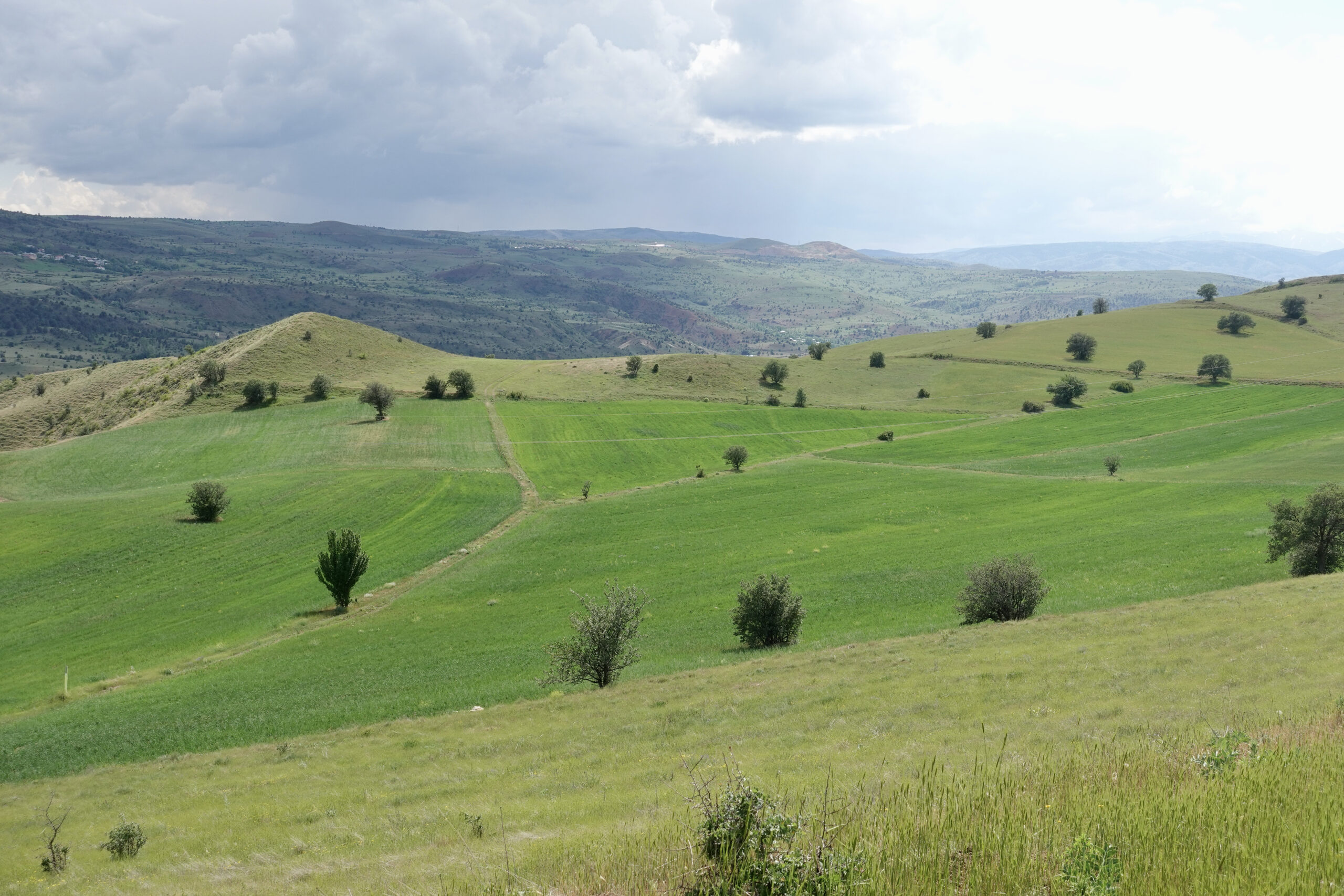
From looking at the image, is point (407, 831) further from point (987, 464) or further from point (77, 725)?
point (987, 464)

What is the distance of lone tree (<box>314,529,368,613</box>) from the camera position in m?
46.0

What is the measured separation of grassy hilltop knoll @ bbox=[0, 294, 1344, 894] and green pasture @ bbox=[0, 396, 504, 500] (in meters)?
0.64

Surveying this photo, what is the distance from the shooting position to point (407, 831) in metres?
13.5

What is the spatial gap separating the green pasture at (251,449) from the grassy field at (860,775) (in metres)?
62.7

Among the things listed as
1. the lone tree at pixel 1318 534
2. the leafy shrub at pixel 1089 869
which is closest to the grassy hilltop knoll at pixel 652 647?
the leafy shrub at pixel 1089 869

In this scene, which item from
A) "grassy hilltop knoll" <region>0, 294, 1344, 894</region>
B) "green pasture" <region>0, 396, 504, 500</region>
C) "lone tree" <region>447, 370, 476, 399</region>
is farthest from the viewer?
"lone tree" <region>447, 370, 476, 399</region>

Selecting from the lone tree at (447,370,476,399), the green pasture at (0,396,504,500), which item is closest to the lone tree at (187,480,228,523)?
the green pasture at (0,396,504,500)

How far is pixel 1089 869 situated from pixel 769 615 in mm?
29077

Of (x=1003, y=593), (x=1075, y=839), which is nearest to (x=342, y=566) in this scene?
(x=1003, y=593)

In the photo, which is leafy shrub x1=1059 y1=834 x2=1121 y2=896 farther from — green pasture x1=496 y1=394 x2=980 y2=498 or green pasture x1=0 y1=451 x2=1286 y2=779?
green pasture x1=496 y1=394 x2=980 y2=498

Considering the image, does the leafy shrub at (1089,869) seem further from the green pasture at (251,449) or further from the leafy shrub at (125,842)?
the green pasture at (251,449)

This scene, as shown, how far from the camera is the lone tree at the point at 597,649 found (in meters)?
30.1

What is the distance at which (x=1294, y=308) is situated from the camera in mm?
169875

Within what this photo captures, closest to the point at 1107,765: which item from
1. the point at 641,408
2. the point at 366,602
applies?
the point at 366,602
